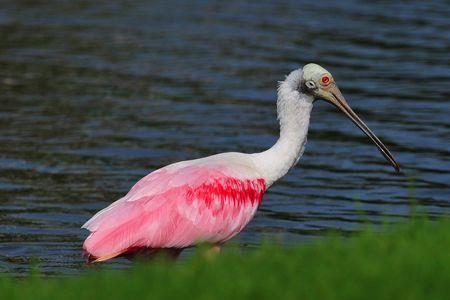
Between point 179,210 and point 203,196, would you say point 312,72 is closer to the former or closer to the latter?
point 203,196

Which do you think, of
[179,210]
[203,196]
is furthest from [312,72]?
[179,210]

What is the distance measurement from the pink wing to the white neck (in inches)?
6.6

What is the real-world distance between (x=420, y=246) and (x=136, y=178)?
7.95 metres

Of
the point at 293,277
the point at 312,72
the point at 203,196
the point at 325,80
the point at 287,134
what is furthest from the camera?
the point at 325,80

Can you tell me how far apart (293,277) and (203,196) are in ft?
11.7

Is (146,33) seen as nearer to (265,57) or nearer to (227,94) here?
(265,57)

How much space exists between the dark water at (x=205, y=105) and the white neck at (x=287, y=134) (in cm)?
92

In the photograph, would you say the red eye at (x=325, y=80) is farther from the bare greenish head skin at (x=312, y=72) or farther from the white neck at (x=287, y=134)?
the white neck at (x=287, y=134)

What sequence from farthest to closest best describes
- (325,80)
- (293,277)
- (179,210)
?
(325,80), (179,210), (293,277)

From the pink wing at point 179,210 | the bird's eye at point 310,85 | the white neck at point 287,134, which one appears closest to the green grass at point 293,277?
the pink wing at point 179,210

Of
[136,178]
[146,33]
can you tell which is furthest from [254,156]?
[146,33]

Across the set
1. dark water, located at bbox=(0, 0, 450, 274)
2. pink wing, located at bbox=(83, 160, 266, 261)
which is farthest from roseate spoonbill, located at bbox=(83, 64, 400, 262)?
dark water, located at bbox=(0, 0, 450, 274)

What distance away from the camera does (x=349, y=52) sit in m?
23.2

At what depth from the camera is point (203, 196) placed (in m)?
11.2
